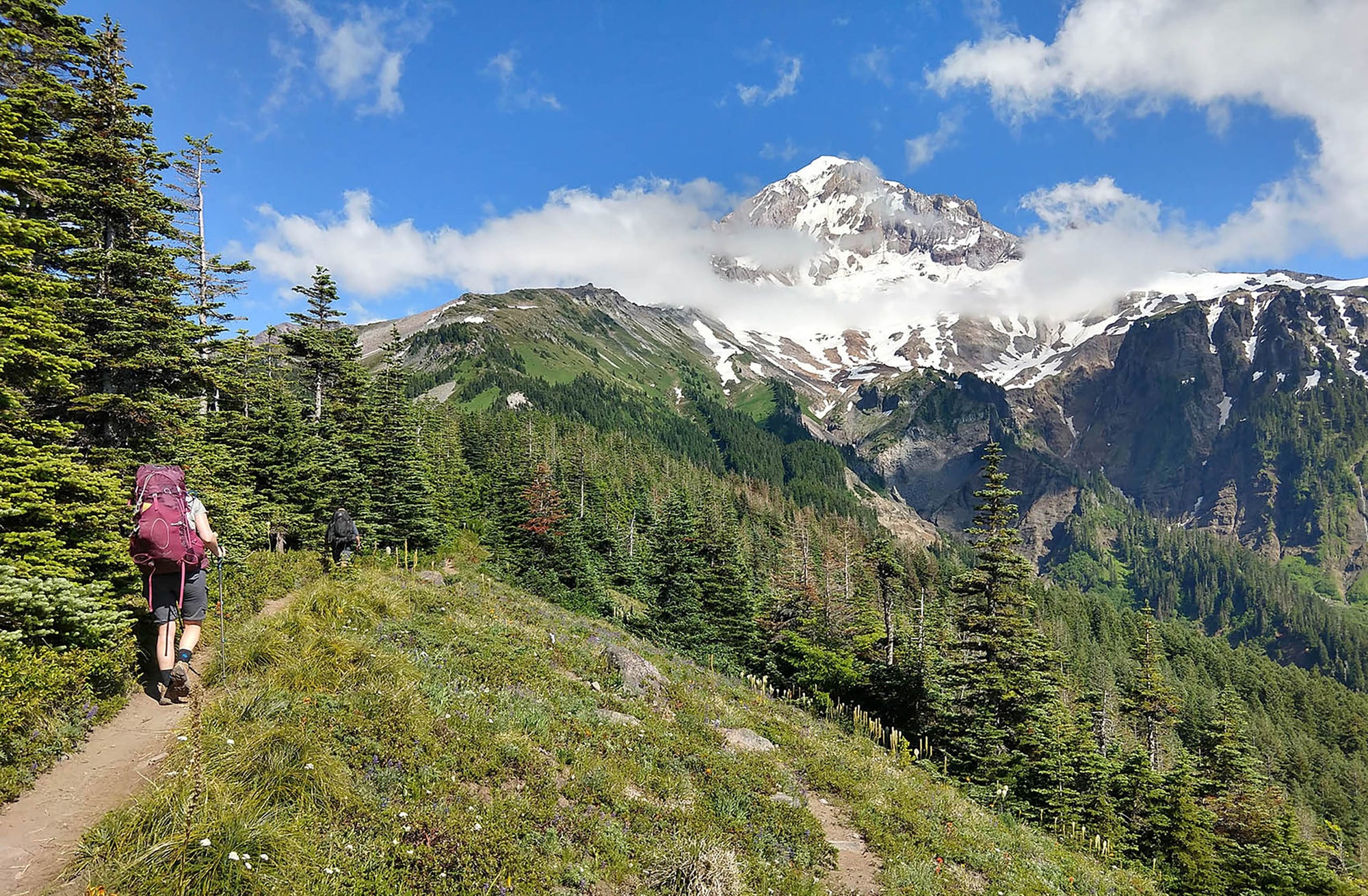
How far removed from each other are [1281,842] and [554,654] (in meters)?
34.6

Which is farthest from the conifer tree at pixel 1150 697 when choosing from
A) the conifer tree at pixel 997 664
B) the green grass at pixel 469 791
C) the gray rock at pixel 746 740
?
the gray rock at pixel 746 740

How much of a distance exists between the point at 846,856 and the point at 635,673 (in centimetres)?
794

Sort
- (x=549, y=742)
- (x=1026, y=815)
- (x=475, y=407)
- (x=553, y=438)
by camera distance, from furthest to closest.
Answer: (x=475, y=407) < (x=553, y=438) < (x=1026, y=815) < (x=549, y=742)

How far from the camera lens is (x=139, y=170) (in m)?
16.5

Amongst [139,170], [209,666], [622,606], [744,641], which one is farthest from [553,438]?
[209,666]

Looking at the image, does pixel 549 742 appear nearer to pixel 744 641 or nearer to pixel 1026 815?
pixel 1026 815

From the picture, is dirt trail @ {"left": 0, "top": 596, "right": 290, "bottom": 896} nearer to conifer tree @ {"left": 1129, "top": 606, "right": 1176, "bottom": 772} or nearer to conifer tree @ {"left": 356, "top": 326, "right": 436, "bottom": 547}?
conifer tree @ {"left": 356, "top": 326, "right": 436, "bottom": 547}

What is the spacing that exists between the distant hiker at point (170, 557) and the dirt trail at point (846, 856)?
33.5ft

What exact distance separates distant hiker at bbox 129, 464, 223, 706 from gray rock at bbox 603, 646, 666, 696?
987 centimetres

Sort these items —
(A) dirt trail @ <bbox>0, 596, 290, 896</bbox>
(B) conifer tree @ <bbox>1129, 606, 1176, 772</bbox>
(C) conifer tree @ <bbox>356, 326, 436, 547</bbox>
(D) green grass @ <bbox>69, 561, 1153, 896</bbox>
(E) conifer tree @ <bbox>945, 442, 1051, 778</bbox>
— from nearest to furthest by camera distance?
(A) dirt trail @ <bbox>0, 596, 290, 896</bbox>
(D) green grass @ <bbox>69, 561, 1153, 896</bbox>
(E) conifer tree @ <bbox>945, 442, 1051, 778</bbox>
(C) conifer tree @ <bbox>356, 326, 436, 547</bbox>
(B) conifer tree @ <bbox>1129, 606, 1176, 772</bbox>

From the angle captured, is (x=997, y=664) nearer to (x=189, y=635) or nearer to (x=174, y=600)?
(x=189, y=635)

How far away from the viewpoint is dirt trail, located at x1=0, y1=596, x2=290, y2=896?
538 cm

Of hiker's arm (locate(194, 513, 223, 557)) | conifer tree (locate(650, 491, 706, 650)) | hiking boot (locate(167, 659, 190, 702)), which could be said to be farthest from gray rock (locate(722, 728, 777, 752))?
conifer tree (locate(650, 491, 706, 650))

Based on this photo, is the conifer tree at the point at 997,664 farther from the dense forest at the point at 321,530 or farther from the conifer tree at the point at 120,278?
the conifer tree at the point at 120,278
